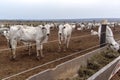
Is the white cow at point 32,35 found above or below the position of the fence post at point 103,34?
below

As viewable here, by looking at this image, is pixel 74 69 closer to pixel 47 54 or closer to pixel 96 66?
pixel 96 66

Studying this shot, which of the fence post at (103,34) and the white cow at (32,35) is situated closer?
the fence post at (103,34)

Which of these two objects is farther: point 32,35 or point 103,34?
point 32,35

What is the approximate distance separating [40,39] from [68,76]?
28.2 ft

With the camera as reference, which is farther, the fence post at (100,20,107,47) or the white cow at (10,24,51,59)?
→ the white cow at (10,24,51,59)

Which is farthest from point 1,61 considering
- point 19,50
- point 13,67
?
point 19,50

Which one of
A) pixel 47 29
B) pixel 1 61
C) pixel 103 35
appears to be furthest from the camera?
pixel 47 29

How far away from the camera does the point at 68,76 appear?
279 inches

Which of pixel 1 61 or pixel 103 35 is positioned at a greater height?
pixel 103 35

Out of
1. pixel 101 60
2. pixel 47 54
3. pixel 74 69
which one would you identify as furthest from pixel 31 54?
pixel 74 69

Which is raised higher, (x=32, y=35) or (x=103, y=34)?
(x=103, y=34)

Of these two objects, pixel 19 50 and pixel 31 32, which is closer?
pixel 31 32

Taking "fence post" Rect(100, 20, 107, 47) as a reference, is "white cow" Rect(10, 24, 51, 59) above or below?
below

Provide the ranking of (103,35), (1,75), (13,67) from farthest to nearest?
(13,67) < (103,35) < (1,75)
